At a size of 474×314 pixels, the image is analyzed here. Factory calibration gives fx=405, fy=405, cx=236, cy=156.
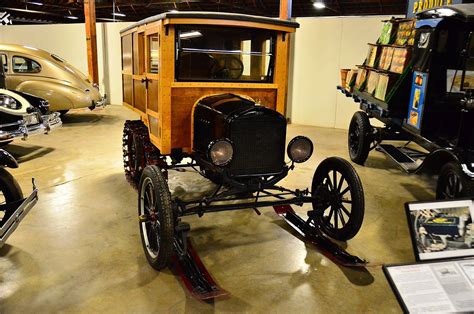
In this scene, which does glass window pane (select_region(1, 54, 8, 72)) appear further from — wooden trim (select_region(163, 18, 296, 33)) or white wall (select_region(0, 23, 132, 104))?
wooden trim (select_region(163, 18, 296, 33))

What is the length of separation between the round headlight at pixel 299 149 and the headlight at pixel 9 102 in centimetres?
442

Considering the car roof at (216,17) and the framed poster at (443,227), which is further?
the car roof at (216,17)

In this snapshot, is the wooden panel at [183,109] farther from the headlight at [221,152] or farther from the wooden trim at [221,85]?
the headlight at [221,152]

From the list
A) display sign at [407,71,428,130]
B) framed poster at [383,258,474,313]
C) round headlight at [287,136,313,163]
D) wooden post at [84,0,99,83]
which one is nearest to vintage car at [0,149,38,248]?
round headlight at [287,136,313,163]

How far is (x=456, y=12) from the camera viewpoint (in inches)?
146

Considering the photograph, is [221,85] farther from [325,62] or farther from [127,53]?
[325,62]

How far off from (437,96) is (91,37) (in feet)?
30.5

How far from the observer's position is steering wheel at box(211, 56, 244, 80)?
11.7 ft

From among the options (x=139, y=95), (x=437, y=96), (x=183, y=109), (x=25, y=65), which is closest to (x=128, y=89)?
(x=139, y=95)

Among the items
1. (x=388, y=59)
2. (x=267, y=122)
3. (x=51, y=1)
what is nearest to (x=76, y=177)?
(x=267, y=122)

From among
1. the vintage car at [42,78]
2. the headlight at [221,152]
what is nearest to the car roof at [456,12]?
the headlight at [221,152]

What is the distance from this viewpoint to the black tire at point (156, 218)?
266cm

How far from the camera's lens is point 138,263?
9.95ft

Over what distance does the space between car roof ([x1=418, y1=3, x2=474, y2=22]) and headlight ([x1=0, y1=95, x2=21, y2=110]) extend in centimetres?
541
